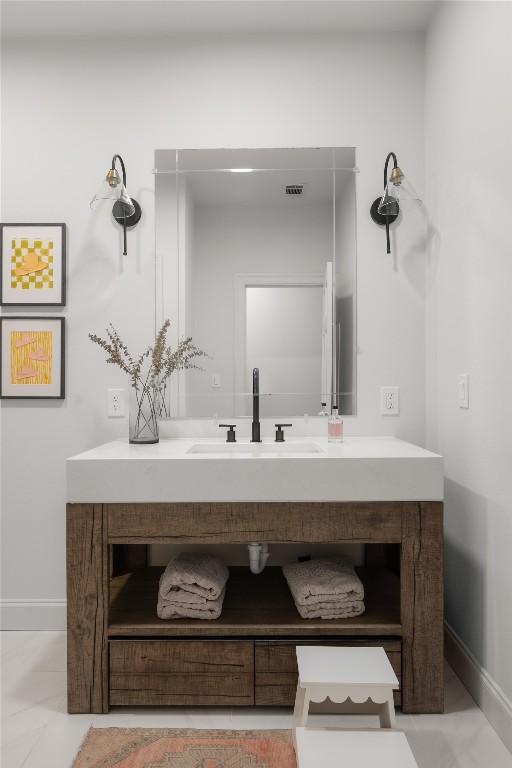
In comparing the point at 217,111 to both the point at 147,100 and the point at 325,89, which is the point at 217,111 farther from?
the point at 325,89

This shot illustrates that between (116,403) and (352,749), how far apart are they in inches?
60.2

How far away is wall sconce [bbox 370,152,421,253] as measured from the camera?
6.67 feet

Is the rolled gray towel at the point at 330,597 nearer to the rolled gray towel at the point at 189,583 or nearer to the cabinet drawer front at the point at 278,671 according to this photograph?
the cabinet drawer front at the point at 278,671

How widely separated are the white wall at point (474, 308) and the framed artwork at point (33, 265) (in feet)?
5.11

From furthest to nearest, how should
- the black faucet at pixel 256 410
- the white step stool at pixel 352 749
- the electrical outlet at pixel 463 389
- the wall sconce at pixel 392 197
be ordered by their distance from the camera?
the black faucet at pixel 256 410 → the wall sconce at pixel 392 197 → the electrical outlet at pixel 463 389 → the white step stool at pixel 352 749

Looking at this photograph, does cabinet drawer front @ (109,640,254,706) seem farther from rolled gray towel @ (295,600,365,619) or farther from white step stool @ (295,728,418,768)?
white step stool @ (295,728,418,768)

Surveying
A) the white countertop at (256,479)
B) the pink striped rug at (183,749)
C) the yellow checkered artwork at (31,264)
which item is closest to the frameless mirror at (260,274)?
the yellow checkered artwork at (31,264)

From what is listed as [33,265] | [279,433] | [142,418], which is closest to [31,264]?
[33,265]

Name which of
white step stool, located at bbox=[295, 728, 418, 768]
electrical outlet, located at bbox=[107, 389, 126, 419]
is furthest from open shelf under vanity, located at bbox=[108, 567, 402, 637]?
electrical outlet, located at bbox=[107, 389, 126, 419]

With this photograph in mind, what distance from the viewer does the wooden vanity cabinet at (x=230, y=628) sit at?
1.69 metres

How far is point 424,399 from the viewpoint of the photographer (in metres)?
2.29

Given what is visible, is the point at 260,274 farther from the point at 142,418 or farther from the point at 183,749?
the point at 183,749

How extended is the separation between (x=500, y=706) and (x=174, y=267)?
1.92 m

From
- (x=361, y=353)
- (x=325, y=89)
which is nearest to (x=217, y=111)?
(x=325, y=89)
